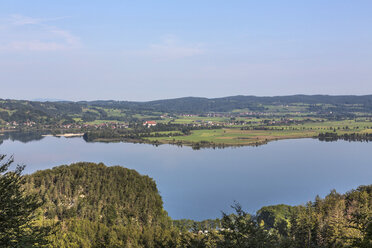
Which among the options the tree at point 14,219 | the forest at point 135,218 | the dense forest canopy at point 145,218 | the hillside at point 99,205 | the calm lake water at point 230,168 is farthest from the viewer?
the calm lake water at point 230,168

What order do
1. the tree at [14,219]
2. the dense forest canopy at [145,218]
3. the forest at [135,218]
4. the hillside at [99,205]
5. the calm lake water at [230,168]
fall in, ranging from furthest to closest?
1. the calm lake water at [230,168]
2. the hillside at [99,205]
3. the dense forest canopy at [145,218]
4. the forest at [135,218]
5. the tree at [14,219]

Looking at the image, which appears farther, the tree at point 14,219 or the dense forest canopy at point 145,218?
the dense forest canopy at point 145,218

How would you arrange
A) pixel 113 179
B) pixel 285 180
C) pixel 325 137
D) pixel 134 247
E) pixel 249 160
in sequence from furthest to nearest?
pixel 325 137 → pixel 249 160 → pixel 285 180 → pixel 113 179 → pixel 134 247

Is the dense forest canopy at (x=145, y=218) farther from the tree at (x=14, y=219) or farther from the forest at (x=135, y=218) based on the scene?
the tree at (x=14, y=219)

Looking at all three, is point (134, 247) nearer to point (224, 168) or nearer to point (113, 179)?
point (113, 179)

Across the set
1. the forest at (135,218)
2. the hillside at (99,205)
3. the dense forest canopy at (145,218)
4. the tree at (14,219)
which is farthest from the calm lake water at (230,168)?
the tree at (14,219)

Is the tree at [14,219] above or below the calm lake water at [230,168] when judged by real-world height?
above

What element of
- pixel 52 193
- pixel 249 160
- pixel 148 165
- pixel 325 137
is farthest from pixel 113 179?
A: pixel 325 137
